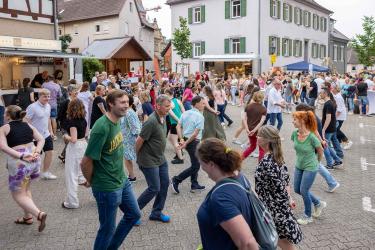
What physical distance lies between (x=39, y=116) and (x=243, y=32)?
28.8 metres

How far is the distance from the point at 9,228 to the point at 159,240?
214 cm

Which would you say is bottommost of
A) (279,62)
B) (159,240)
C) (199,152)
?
(159,240)

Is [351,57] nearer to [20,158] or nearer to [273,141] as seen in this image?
[273,141]

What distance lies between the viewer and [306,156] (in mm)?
5414

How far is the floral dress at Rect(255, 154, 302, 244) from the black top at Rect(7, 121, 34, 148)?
3.12 m

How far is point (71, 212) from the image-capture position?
241 inches

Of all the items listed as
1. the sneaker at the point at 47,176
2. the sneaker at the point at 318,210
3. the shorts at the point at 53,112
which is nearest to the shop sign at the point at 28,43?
the shorts at the point at 53,112

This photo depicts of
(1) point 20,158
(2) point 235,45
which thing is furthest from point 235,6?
(1) point 20,158

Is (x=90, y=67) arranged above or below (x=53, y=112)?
above

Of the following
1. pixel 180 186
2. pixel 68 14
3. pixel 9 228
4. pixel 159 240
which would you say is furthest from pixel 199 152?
pixel 68 14

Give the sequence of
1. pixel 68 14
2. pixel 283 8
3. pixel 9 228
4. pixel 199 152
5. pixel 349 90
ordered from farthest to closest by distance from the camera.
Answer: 1. pixel 68 14
2. pixel 283 8
3. pixel 349 90
4. pixel 9 228
5. pixel 199 152

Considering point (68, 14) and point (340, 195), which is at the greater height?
point (68, 14)

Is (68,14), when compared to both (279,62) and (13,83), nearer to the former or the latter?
(279,62)

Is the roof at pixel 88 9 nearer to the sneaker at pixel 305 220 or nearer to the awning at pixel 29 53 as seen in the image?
the awning at pixel 29 53
